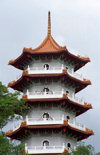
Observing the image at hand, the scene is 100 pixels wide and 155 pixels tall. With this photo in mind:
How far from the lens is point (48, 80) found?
1860 inches

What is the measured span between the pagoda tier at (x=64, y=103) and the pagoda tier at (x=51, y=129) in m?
2.10

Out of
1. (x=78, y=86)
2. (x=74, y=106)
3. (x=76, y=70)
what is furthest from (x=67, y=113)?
(x=76, y=70)

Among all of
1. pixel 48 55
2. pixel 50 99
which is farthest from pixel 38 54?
pixel 50 99

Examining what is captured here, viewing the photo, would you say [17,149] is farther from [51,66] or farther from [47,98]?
[51,66]

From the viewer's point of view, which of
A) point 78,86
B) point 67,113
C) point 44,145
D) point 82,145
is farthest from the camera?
point 78,86

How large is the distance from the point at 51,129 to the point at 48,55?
9402mm

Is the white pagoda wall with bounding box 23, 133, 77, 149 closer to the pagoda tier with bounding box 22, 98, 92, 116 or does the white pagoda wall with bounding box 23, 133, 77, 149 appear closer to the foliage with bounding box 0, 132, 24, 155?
the pagoda tier with bounding box 22, 98, 92, 116

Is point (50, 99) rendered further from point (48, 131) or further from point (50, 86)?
point (48, 131)

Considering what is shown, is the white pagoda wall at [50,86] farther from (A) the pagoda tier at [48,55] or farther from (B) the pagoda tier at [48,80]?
(A) the pagoda tier at [48,55]

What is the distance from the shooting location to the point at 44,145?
43875mm

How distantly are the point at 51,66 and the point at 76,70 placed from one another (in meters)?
5.92

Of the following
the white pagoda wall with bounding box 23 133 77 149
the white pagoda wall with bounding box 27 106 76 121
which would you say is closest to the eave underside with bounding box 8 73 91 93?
the white pagoda wall with bounding box 27 106 76 121

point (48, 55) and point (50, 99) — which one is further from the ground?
point (48, 55)

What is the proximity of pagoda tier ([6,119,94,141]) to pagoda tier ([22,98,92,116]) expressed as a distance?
210cm
